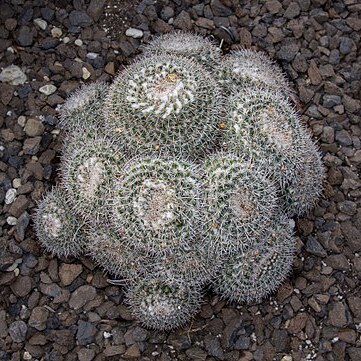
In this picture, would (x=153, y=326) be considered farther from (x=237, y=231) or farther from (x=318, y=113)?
(x=318, y=113)

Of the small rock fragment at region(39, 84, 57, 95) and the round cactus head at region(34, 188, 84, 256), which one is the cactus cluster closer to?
the round cactus head at region(34, 188, 84, 256)

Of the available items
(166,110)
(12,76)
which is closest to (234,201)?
(166,110)

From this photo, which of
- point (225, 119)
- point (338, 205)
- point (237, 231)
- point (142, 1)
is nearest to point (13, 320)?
point (237, 231)

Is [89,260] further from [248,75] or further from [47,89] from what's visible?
[248,75]

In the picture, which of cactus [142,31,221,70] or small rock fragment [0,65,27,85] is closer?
cactus [142,31,221,70]

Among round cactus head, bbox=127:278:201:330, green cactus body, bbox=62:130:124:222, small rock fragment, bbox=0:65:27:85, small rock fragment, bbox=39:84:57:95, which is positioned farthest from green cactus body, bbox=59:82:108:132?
round cactus head, bbox=127:278:201:330

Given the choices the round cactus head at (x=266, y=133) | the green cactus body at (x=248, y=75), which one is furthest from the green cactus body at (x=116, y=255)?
the green cactus body at (x=248, y=75)
